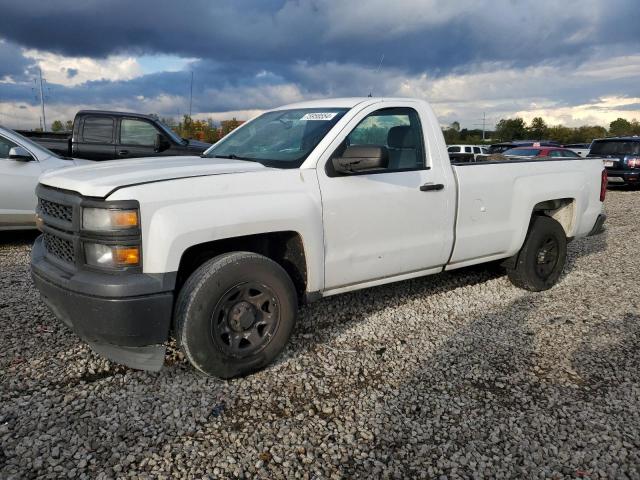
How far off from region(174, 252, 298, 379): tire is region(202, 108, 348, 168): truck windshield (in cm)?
82

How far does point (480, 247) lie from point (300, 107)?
2.01 metres

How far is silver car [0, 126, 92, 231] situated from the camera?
6.56 meters

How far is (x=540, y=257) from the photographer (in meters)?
5.32

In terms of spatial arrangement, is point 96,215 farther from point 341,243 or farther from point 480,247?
point 480,247

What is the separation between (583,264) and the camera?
6625 mm

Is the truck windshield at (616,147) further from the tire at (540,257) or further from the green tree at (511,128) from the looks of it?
the green tree at (511,128)

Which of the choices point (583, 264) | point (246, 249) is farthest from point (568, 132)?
point (246, 249)

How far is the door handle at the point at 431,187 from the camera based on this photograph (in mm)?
4086

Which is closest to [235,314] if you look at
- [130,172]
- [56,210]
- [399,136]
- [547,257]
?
[130,172]

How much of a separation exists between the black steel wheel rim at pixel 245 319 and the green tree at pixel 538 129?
71.8 m

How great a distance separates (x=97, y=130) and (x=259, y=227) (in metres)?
7.25

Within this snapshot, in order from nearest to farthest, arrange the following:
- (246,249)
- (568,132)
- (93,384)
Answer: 1. (93,384)
2. (246,249)
3. (568,132)

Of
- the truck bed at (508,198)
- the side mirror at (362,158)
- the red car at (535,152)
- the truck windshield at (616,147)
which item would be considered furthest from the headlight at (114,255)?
the truck windshield at (616,147)

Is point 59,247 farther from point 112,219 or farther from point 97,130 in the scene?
point 97,130
